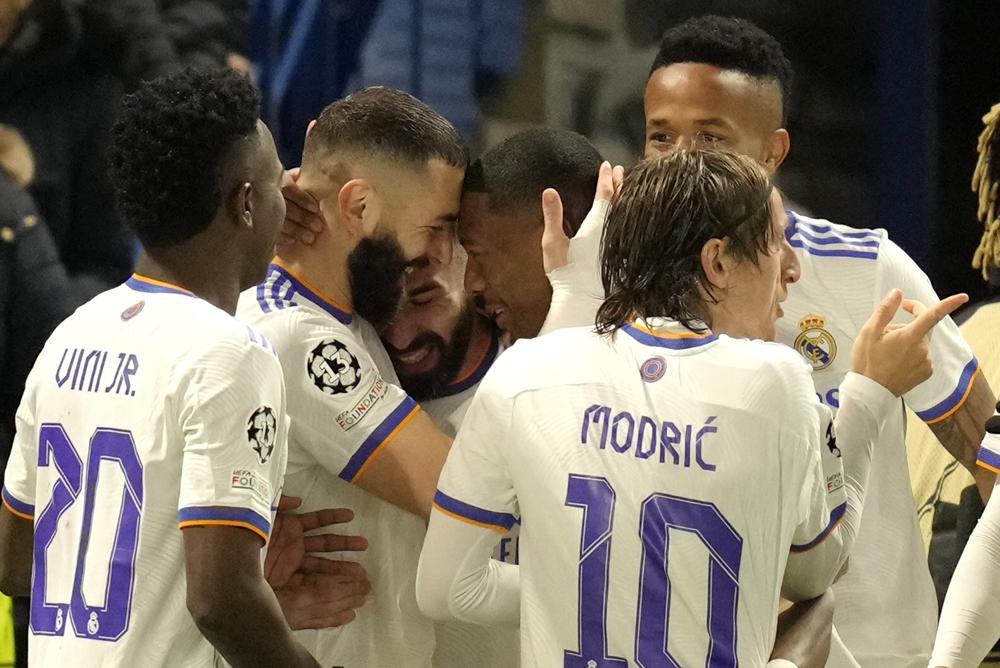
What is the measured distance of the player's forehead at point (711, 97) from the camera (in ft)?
9.39

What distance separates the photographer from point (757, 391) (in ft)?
6.22

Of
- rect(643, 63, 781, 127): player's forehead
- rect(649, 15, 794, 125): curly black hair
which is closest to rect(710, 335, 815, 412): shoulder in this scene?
rect(643, 63, 781, 127): player's forehead

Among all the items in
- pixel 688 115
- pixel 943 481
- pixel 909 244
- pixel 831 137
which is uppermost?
pixel 688 115

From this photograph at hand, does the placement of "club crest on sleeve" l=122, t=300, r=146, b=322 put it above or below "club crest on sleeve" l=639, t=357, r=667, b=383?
below

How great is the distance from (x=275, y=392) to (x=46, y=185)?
2541mm

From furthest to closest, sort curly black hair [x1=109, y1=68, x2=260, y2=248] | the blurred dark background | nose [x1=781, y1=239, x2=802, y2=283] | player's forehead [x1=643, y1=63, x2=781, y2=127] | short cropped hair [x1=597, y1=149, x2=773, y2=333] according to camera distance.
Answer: the blurred dark background < player's forehead [x1=643, y1=63, x2=781, y2=127] < nose [x1=781, y1=239, x2=802, y2=283] < curly black hair [x1=109, y1=68, x2=260, y2=248] < short cropped hair [x1=597, y1=149, x2=773, y2=333]

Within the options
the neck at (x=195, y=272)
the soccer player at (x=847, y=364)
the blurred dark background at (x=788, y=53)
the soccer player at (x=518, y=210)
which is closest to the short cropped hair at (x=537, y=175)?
the soccer player at (x=518, y=210)

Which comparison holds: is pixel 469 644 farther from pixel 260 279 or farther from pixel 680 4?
pixel 680 4

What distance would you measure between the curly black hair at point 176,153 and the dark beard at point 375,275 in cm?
51

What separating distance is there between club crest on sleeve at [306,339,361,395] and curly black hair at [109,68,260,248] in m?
0.41

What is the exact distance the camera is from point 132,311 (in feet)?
6.72

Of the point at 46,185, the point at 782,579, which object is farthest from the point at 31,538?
the point at 46,185

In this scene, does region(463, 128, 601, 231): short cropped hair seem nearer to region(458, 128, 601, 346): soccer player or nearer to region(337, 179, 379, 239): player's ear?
region(458, 128, 601, 346): soccer player

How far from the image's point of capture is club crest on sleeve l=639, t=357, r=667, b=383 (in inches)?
75.7
